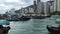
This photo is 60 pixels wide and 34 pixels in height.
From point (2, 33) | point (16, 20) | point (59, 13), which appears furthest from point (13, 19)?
point (2, 33)

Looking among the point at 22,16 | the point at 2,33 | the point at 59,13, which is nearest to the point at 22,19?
the point at 22,16

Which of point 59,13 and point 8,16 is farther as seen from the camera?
point 8,16

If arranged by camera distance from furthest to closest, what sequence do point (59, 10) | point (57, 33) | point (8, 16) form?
point (8, 16) < point (59, 10) < point (57, 33)

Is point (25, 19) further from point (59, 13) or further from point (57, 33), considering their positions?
point (57, 33)

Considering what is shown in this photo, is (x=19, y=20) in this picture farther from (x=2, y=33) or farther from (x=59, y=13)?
(x=2, y=33)

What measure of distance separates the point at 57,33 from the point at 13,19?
80.2 ft

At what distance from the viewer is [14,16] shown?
35.4m

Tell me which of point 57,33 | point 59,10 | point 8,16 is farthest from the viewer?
point 8,16

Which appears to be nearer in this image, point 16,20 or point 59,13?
point 59,13

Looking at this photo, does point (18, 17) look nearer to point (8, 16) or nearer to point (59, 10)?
point (8, 16)

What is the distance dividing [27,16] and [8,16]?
10.2 feet

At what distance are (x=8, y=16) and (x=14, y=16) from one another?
1.28m

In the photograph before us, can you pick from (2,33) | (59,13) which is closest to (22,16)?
(59,13)

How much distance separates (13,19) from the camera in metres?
34.7
